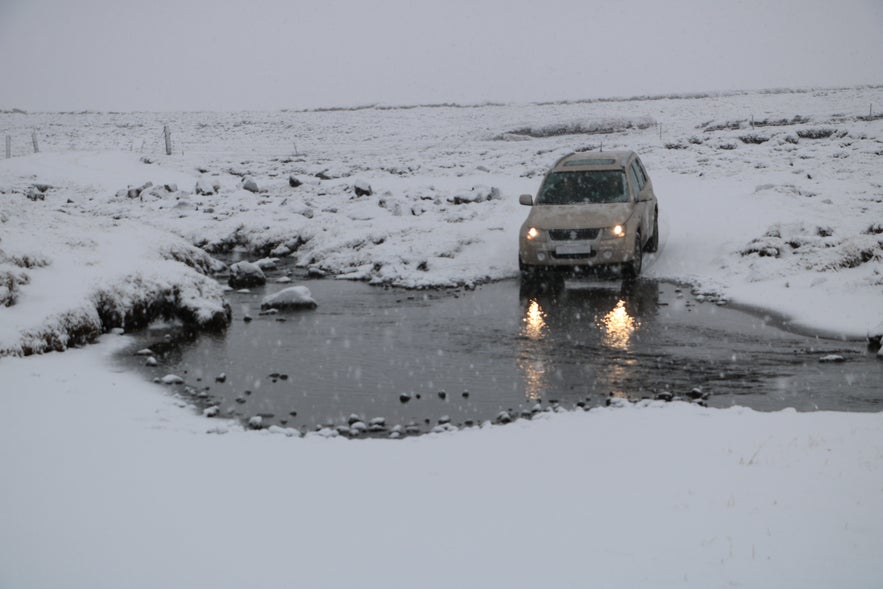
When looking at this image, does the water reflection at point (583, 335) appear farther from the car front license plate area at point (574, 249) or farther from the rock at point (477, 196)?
the rock at point (477, 196)

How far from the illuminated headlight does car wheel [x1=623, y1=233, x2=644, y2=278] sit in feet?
1.42

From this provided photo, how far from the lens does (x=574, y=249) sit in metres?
13.1

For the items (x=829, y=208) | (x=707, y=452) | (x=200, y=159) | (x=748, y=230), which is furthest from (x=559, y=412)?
(x=200, y=159)

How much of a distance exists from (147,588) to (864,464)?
15.1 ft

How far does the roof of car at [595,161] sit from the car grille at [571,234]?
180 cm

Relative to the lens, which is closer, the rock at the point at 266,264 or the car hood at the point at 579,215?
the car hood at the point at 579,215

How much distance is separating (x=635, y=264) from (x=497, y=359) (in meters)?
5.00

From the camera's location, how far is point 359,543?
4.70 m

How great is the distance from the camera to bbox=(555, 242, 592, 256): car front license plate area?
13.1 m

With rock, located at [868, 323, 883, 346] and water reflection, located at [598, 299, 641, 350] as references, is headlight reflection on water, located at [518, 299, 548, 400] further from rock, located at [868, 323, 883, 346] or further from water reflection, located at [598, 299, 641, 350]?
rock, located at [868, 323, 883, 346]

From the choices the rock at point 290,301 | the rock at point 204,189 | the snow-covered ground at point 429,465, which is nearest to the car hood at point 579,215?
the snow-covered ground at point 429,465

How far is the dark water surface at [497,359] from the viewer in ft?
25.9

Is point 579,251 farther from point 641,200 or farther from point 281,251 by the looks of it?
point 281,251

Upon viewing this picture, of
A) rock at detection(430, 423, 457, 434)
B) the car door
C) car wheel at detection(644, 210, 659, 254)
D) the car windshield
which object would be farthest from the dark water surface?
car wheel at detection(644, 210, 659, 254)
